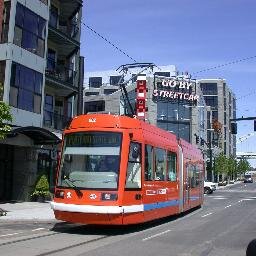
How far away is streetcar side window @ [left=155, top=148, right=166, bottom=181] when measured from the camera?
16.7 metres

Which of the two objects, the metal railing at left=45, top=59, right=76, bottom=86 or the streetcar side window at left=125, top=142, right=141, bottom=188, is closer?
the streetcar side window at left=125, top=142, right=141, bottom=188

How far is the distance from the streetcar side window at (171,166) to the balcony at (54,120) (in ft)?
40.3

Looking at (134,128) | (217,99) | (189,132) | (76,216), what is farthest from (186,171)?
(217,99)

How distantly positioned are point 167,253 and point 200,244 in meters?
1.86

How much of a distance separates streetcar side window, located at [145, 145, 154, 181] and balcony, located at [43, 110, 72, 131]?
14747 mm

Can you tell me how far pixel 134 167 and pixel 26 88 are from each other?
13615 millimetres

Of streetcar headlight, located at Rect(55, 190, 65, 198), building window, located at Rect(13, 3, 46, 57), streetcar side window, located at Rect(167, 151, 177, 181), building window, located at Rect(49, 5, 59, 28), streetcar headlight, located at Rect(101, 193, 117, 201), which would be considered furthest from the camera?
building window, located at Rect(49, 5, 59, 28)

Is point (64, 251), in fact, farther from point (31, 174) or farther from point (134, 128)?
point (31, 174)

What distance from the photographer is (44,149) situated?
100ft

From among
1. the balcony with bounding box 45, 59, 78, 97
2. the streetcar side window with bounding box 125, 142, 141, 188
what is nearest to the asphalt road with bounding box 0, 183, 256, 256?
the streetcar side window with bounding box 125, 142, 141, 188

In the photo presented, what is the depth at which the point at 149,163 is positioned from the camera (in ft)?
51.9

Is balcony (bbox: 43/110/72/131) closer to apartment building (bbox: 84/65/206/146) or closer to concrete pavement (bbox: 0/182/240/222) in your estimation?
concrete pavement (bbox: 0/182/240/222)

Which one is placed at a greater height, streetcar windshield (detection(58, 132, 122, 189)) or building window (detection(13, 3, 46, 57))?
building window (detection(13, 3, 46, 57))

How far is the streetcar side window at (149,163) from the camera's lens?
15.5 m
